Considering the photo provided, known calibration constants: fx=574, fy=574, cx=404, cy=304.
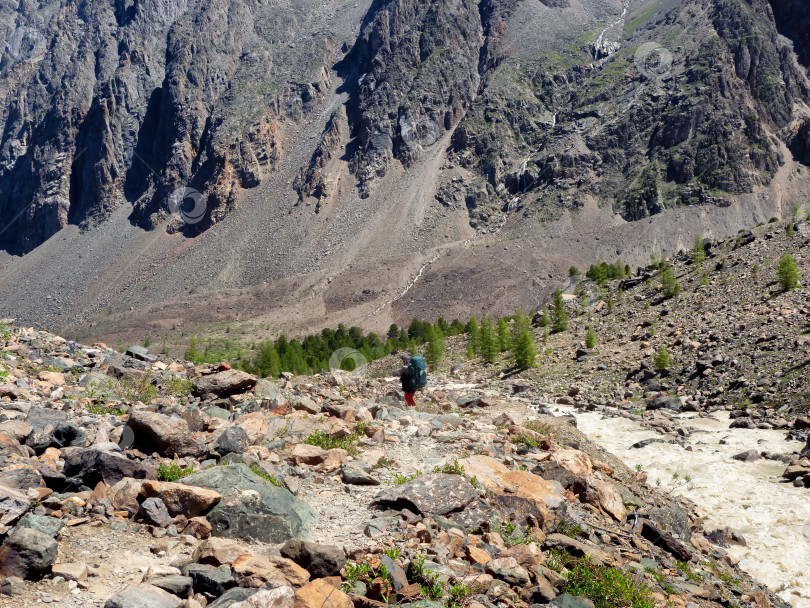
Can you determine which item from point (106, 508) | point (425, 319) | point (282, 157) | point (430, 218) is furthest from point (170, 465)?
point (282, 157)

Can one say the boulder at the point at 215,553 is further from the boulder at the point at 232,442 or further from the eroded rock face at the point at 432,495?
the boulder at the point at 232,442

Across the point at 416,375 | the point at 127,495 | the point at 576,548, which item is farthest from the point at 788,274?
the point at 127,495

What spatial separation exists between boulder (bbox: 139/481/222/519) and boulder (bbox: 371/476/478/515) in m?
2.63

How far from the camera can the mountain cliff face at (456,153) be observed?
5487 inches

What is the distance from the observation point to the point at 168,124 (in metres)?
197

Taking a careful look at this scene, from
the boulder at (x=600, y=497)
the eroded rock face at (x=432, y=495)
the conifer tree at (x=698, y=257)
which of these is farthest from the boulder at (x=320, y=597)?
the conifer tree at (x=698, y=257)

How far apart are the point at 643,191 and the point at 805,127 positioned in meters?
49.3

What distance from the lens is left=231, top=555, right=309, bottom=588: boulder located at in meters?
6.16

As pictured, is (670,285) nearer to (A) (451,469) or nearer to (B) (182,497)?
(A) (451,469)

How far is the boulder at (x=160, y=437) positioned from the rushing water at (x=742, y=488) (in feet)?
38.0

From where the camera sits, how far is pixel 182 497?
775 cm

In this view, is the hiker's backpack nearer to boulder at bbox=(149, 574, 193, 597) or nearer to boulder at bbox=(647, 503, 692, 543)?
boulder at bbox=(647, 503, 692, 543)

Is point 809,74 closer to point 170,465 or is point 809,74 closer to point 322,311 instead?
point 322,311

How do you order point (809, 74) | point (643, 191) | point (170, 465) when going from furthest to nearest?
point (809, 74), point (643, 191), point (170, 465)
